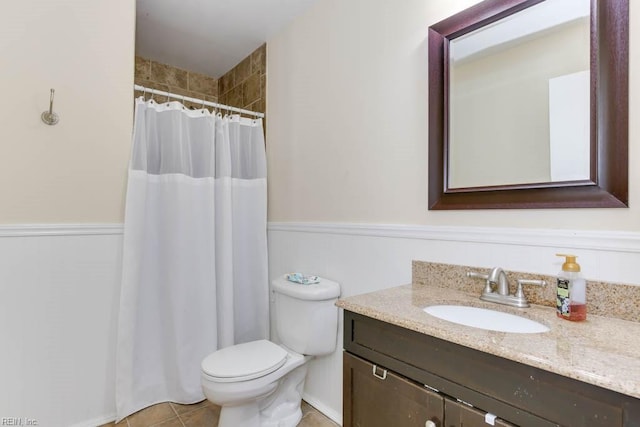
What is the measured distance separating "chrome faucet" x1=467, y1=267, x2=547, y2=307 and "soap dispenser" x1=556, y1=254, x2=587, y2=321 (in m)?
0.11

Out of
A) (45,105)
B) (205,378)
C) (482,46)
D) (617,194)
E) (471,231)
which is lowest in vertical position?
(205,378)

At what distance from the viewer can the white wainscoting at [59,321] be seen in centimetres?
150

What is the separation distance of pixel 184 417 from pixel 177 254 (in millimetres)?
908

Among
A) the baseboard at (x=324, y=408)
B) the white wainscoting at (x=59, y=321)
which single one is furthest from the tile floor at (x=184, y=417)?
the white wainscoting at (x=59, y=321)

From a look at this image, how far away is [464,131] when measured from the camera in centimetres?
129

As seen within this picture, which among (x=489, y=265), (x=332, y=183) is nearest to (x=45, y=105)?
(x=332, y=183)

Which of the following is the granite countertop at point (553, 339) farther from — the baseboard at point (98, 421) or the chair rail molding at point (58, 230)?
the baseboard at point (98, 421)

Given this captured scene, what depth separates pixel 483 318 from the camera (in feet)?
3.62

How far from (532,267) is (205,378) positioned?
4.65 feet

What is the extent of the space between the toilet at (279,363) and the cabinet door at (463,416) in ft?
2.85

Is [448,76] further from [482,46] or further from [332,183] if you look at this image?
[332,183]

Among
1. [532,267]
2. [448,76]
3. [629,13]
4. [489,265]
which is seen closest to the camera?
[629,13]

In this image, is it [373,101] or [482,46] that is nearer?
[482,46]

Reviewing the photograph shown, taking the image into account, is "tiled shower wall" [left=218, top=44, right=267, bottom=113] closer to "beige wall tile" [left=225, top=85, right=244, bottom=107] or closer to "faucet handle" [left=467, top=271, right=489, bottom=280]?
"beige wall tile" [left=225, top=85, right=244, bottom=107]
